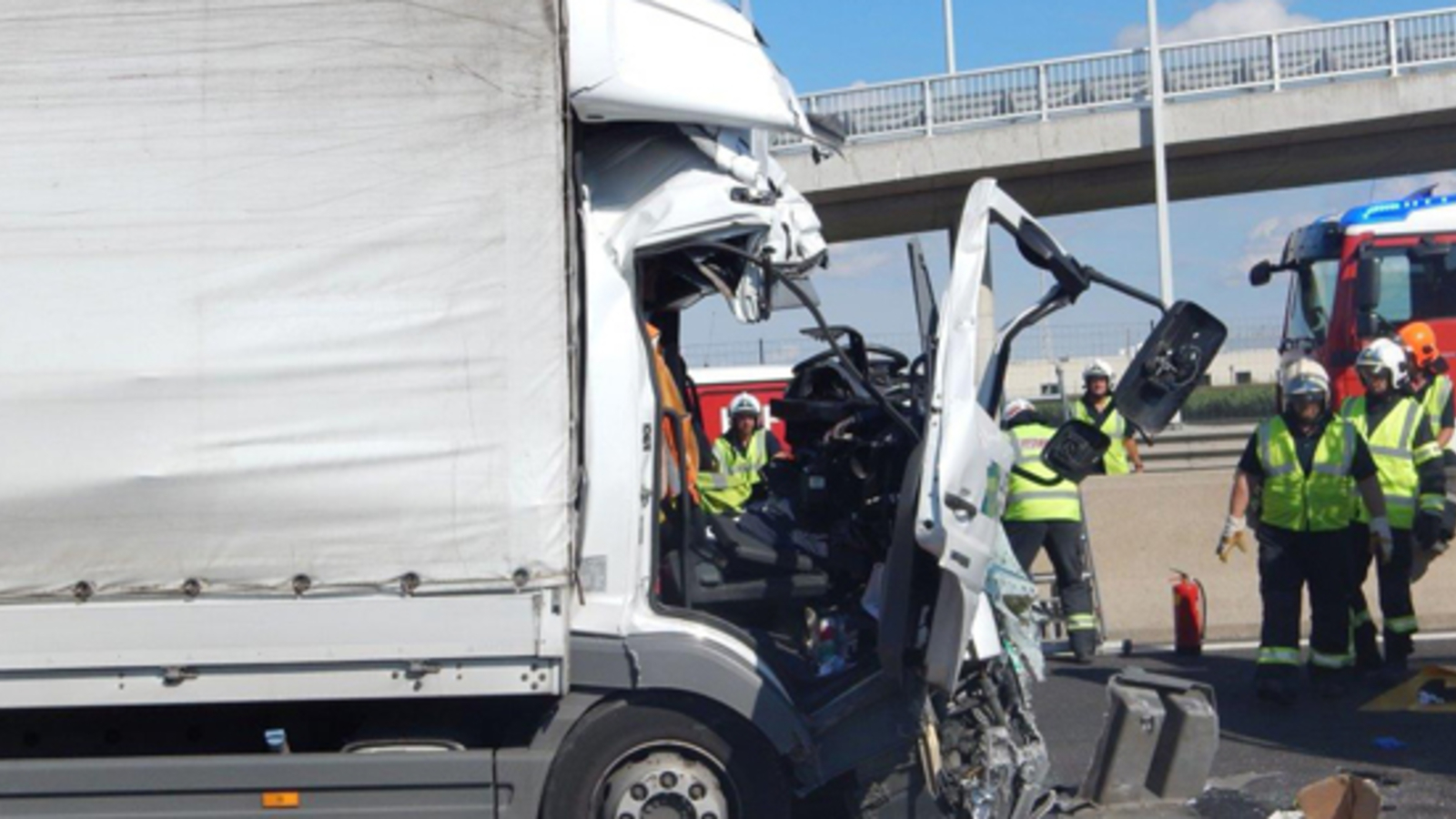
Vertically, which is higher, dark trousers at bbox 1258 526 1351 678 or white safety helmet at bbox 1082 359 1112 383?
white safety helmet at bbox 1082 359 1112 383

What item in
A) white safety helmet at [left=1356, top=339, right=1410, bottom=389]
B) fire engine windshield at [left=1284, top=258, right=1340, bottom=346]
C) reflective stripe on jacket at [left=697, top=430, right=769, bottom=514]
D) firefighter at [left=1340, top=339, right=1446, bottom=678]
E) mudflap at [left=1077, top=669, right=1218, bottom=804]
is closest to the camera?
mudflap at [left=1077, top=669, right=1218, bottom=804]

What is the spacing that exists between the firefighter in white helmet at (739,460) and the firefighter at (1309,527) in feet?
8.50

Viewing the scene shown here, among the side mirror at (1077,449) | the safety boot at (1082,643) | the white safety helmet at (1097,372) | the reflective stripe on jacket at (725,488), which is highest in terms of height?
the white safety helmet at (1097,372)

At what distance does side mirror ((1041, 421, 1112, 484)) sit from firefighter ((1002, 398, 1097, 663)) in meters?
4.63

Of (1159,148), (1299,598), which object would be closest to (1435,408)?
(1299,598)

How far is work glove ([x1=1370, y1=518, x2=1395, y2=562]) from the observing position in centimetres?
909

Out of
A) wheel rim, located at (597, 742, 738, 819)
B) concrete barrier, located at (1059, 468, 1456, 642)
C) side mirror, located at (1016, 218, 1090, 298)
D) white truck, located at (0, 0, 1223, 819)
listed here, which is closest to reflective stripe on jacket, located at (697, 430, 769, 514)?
white truck, located at (0, 0, 1223, 819)

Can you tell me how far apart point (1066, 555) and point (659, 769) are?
5457mm

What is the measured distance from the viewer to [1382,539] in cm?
914

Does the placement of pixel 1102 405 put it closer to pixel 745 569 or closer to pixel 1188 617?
pixel 1188 617

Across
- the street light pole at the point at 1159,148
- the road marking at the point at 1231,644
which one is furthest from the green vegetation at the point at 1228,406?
the road marking at the point at 1231,644

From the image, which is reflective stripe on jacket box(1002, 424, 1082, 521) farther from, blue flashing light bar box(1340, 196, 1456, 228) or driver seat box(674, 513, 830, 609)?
blue flashing light bar box(1340, 196, 1456, 228)

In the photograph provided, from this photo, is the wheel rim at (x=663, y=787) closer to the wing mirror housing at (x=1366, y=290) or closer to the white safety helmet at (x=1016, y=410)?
the white safety helmet at (x=1016, y=410)

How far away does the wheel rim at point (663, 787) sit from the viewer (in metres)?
5.51
